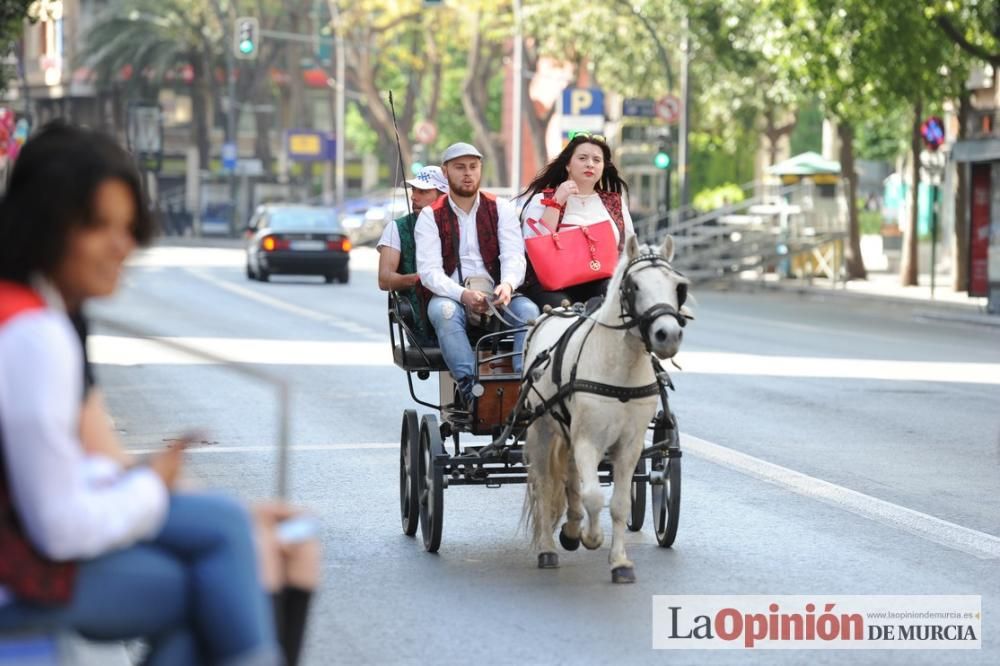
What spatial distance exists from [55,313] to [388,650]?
3553 mm

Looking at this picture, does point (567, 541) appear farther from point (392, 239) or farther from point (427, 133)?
point (427, 133)

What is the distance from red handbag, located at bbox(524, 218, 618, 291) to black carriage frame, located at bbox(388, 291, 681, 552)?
0.38 m

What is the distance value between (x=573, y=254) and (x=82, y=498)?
6.20m

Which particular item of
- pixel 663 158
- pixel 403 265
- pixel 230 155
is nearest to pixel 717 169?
pixel 230 155

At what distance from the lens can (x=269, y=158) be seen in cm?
8300

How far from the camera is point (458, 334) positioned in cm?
955

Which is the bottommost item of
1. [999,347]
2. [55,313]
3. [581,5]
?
[999,347]

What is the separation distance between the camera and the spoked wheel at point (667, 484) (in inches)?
354

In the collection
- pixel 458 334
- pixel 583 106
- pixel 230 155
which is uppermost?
pixel 583 106

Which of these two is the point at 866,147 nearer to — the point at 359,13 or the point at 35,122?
the point at 359,13

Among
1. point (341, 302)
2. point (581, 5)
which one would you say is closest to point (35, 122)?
point (581, 5)

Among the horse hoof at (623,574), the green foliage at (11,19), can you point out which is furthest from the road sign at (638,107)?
the horse hoof at (623,574)

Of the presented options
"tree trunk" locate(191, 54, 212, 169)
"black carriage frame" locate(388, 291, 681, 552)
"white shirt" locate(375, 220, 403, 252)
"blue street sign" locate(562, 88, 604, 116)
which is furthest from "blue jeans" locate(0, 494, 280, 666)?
"tree trunk" locate(191, 54, 212, 169)

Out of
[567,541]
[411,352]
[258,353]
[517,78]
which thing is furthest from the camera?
[517,78]
